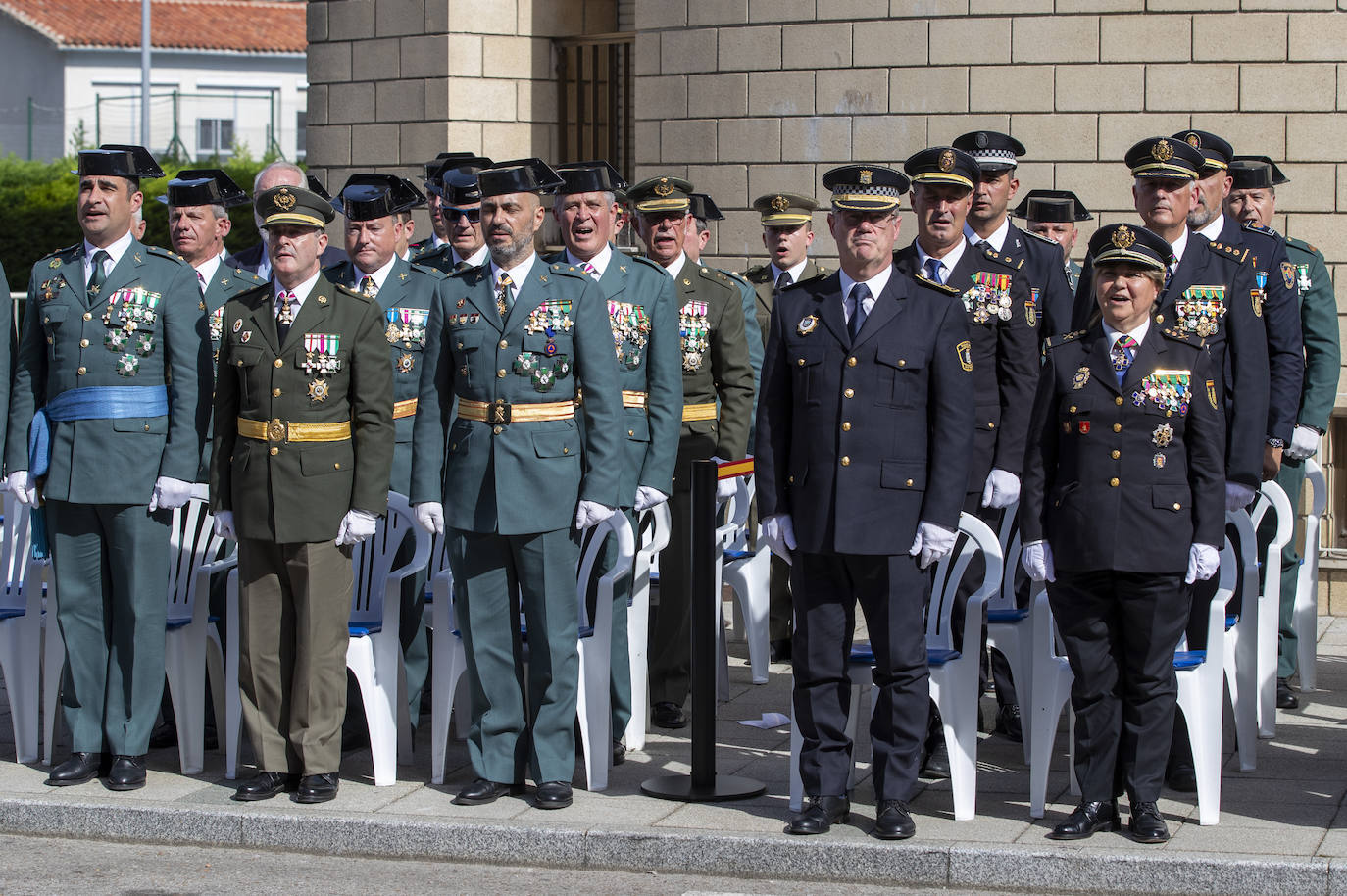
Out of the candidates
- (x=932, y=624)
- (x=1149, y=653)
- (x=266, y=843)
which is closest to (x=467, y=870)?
(x=266, y=843)

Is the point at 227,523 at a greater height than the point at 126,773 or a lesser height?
greater

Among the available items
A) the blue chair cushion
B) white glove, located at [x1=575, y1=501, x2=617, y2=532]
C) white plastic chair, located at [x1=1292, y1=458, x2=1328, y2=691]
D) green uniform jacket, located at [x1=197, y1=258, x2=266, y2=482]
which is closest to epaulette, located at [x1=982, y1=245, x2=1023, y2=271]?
the blue chair cushion

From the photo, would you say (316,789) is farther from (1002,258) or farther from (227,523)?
(1002,258)

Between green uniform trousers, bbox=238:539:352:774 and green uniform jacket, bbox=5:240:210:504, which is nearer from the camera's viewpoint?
green uniform trousers, bbox=238:539:352:774

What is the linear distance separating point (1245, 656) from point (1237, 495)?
35.6 inches

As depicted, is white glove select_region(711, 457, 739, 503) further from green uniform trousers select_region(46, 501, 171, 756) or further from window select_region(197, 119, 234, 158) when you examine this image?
window select_region(197, 119, 234, 158)

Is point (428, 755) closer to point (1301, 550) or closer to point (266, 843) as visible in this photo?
point (266, 843)

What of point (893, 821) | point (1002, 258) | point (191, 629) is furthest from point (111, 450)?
point (1002, 258)

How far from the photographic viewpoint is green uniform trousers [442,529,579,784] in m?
6.97

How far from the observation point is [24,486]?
24.6ft

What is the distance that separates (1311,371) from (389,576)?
12.3 feet

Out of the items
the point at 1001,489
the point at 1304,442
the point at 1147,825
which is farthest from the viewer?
the point at 1304,442

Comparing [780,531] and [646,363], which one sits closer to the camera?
A: [780,531]

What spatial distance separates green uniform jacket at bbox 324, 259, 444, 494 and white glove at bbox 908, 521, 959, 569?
239 centimetres
